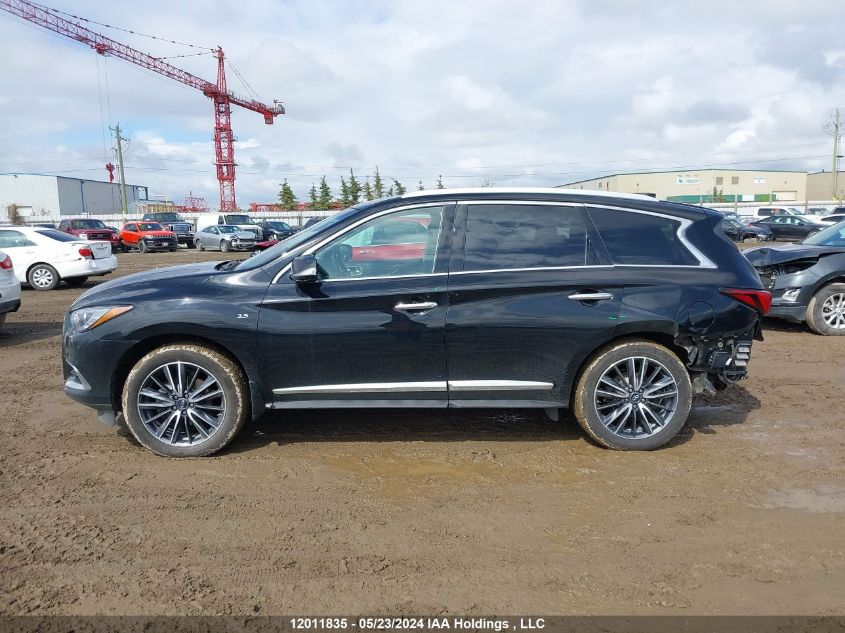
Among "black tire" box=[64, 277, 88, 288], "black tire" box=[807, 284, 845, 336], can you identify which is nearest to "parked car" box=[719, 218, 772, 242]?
"black tire" box=[807, 284, 845, 336]

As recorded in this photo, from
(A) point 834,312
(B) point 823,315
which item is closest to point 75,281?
(B) point 823,315

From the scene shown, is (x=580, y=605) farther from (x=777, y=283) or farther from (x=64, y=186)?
(x=64, y=186)

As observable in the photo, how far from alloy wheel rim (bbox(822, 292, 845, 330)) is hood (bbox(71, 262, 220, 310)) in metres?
8.02

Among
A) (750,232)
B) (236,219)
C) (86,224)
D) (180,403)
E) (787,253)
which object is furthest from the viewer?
(236,219)

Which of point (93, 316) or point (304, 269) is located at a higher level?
point (304, 269)

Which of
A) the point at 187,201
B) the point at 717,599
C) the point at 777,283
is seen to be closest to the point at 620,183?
the point at 187,201

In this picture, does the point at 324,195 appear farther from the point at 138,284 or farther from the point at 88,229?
the point at 138,284

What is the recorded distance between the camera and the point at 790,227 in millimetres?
31703

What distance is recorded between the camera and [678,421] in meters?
4.38

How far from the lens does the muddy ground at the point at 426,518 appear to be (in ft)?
9.20

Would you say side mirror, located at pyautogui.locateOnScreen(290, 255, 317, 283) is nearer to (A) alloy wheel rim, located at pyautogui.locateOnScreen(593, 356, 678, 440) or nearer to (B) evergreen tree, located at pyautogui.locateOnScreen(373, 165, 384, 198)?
(A) alloy wheel rim, located at pyautogui.locateOnScreen(593, 356, 678, 440)

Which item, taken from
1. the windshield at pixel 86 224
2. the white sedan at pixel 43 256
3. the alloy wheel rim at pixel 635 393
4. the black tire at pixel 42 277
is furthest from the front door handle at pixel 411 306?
the windshield at pixel 86 224

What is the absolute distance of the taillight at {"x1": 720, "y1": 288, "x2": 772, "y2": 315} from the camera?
4336 mm

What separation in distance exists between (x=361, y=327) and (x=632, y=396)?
1.97 m
